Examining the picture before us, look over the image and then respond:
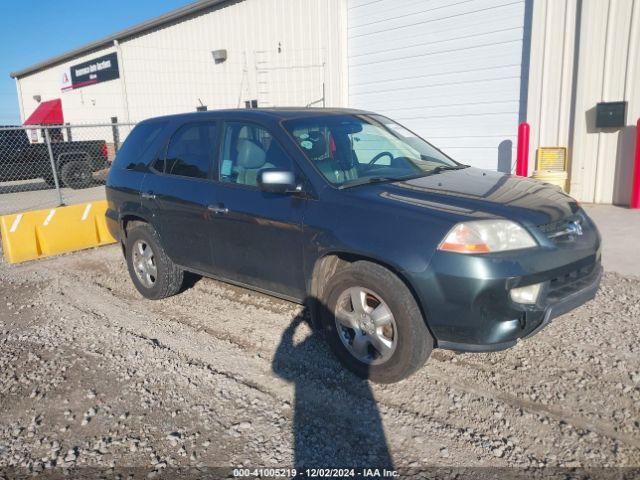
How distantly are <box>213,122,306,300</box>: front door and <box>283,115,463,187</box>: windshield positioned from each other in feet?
0.82

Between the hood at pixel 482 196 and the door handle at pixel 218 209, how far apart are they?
1190 mm

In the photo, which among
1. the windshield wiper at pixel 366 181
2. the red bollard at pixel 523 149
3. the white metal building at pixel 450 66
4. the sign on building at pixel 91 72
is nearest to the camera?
the windshield wiper at pixel 366 181

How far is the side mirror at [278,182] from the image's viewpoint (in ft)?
11.8

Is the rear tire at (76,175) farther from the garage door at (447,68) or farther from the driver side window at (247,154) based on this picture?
the driver side window at (247,154)

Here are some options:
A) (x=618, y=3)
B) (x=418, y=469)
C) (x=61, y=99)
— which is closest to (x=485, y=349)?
(x=418, y=469)

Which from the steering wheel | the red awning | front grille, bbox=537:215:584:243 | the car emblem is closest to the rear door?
the steering wheel

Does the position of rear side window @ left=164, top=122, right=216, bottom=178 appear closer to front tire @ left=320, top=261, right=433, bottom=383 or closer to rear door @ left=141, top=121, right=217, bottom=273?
rear door @ left=141, top=121, right=217, bottom=273

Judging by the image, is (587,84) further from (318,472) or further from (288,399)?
(318,472)

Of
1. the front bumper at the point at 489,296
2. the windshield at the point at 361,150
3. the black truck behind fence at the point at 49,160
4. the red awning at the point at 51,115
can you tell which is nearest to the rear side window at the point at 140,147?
the windshield at the point at 361,150

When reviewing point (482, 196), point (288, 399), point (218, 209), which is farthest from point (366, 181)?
point (288, 399)

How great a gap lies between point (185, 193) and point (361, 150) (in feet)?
5.25

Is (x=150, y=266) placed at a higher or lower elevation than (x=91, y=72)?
lower

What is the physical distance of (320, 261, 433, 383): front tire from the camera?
3.19 metres

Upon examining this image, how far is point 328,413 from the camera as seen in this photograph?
3.17 meters
